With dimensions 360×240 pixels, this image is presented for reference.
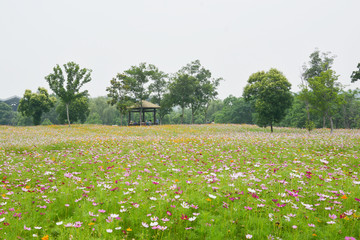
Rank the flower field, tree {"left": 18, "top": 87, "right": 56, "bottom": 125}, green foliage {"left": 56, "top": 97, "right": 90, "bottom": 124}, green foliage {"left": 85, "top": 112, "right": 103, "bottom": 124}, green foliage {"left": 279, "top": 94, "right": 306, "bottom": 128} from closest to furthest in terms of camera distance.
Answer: the flower field < tree {"left": 18, "top": 87, "right": 56, "bottom": 125} < green foliage {"left": 279, "top": 94, "right": 306, "bottom": 128} < green foliage {"left": 56, "top": 97, "right": 90, "bottom": 124} < green foliage {"left": 85, "top": 112, "right": 103, "bottom": 124}

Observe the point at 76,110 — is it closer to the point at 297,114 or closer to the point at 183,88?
the point at 183,88

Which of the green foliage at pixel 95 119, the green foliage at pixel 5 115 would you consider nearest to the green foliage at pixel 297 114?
the green foliage at pixel 95 119

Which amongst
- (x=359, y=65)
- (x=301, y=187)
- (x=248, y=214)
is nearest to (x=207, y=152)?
(x=301, y=187)

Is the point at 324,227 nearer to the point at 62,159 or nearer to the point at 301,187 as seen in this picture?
the point at 301,187

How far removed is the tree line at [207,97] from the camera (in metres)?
25.2

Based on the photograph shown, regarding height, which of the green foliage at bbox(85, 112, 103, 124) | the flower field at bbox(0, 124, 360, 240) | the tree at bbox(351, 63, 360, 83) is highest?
the tree at bbox(351, 63, 360, 83)

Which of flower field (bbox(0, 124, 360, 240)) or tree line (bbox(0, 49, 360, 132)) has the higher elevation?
tree line (bbox(0, 49, 360, 132))

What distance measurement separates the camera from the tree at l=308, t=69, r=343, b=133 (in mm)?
23359

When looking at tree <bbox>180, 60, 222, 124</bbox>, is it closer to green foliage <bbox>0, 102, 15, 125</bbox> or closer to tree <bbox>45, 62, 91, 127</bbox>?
tree <bbox>45, 62, 91, 127</bbox>

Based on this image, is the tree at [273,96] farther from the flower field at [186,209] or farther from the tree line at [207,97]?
the flower field at [186,209]

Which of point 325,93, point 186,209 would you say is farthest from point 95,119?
point 186,209

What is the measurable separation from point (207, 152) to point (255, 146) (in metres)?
3.81

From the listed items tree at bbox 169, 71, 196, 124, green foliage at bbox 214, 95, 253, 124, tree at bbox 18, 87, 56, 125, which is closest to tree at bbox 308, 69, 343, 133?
tree at bbox 169, 71, 196, 124

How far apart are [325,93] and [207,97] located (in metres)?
32.5
